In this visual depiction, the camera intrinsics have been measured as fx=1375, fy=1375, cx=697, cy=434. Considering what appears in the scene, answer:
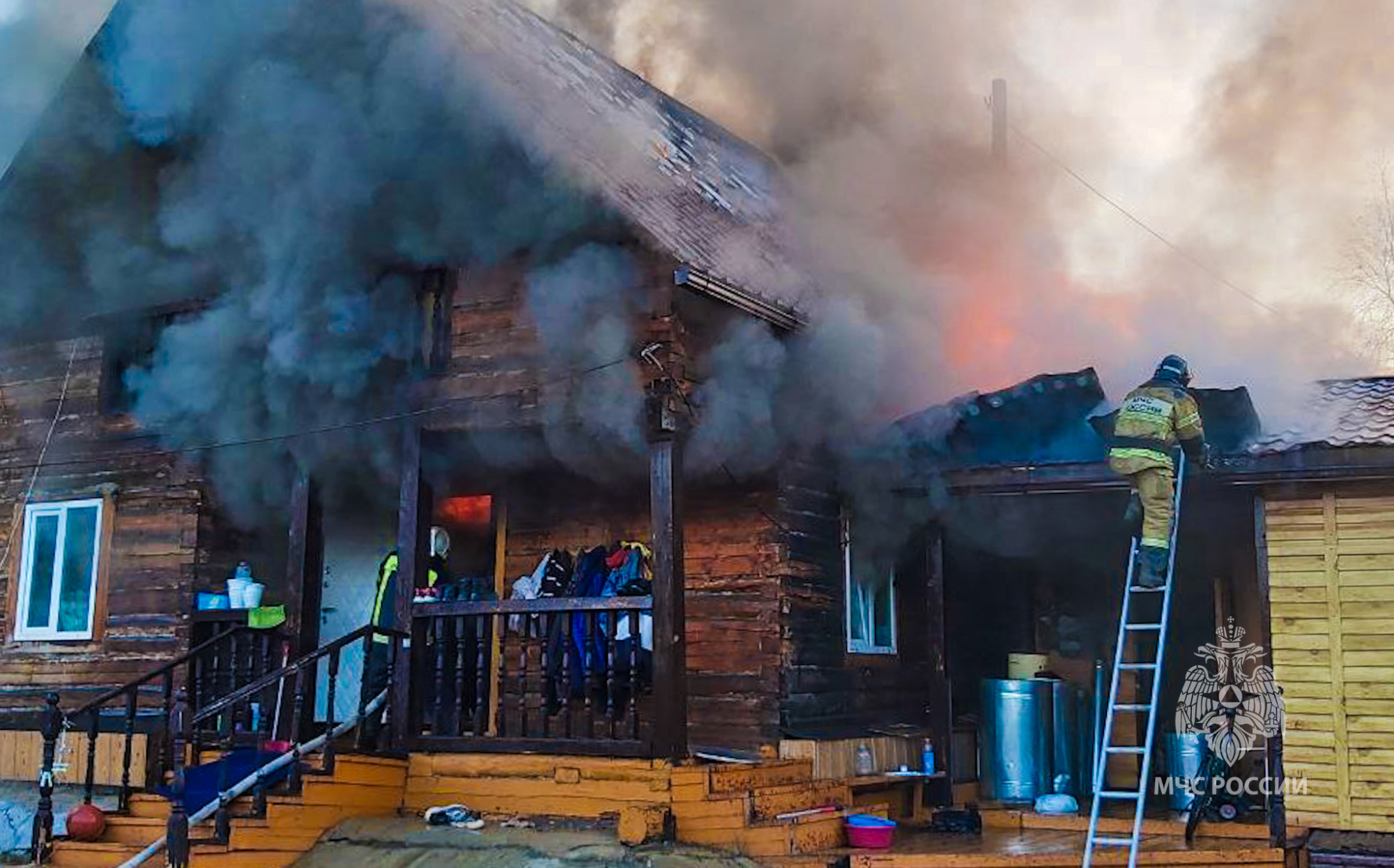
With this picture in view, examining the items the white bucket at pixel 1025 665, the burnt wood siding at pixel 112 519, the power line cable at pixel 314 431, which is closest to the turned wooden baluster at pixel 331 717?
the power line cable at pixel 314 431

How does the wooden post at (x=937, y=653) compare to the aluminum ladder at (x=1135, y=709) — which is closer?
the aluminum ladder at (x=1135, y=709)

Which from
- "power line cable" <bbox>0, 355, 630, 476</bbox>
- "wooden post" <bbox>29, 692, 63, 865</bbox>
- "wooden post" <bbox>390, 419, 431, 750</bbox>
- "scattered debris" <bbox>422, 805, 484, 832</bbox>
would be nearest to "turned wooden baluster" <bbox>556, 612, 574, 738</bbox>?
"scattered debris" <bbox>422, 805, 484, 832</bbox>

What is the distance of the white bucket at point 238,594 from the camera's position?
10.8 meters

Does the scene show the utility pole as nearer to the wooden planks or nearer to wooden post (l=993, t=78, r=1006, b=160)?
wooden post (l=993, t=78, r=1006, b=160)

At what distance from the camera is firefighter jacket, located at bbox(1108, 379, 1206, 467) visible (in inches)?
346

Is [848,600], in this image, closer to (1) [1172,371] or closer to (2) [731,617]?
(2) [731,617]

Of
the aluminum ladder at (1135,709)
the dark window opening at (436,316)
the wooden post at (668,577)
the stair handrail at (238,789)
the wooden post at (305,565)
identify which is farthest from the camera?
the wooden post at (305,565)

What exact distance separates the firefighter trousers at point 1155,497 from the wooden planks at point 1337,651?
0.90 metres

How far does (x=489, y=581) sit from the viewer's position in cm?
1102

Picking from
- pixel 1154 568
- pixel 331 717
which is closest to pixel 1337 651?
pixel 1154 568

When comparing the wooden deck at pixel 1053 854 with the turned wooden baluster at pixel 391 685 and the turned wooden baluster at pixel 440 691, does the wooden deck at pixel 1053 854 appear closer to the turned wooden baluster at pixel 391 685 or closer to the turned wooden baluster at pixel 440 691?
the turned wooden baluster at pixel 440 691

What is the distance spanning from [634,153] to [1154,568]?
5.18 m

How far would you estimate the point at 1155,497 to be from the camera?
29.0ft

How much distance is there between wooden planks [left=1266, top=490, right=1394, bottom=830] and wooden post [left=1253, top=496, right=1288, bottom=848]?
1.6 inches
